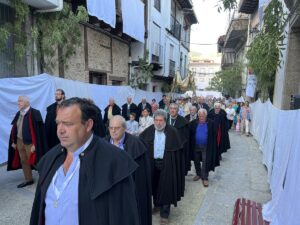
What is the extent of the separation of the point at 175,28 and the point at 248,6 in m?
7.29

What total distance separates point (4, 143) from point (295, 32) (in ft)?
28.3

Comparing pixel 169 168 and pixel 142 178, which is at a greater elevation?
pixel 142 178

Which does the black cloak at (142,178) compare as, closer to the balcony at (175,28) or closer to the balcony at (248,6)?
the balcony at (248,6)

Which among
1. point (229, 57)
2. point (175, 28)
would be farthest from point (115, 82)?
point (229, 57)

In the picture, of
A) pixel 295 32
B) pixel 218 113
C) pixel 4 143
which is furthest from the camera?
pixel 295 32

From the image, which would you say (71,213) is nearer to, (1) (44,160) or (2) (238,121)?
(1) (44,160)

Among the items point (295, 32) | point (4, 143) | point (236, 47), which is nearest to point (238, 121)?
point (295, 32)

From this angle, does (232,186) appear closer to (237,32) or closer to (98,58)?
(98,58)

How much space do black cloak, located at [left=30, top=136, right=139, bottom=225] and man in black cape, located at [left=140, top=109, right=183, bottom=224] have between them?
2.68 meters

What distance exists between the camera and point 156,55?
21094 mm

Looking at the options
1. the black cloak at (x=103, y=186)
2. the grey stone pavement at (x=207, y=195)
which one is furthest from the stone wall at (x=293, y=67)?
the black cloak at (x=103, y=186)

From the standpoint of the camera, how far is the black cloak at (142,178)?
372cm

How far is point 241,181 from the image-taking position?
7.43 meters

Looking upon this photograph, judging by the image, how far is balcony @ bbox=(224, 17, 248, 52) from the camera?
25.0 metres
